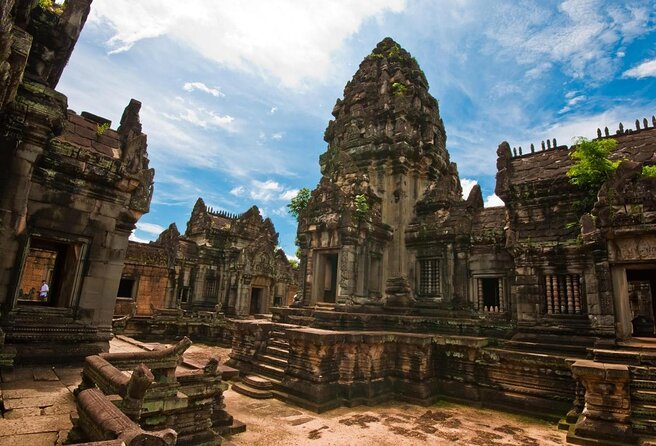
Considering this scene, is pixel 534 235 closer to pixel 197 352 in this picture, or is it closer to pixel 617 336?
pixel 617 336

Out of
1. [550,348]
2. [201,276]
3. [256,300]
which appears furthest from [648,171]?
[201,276]

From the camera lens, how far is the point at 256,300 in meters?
25.5

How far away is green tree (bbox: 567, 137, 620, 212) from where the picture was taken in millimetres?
10352

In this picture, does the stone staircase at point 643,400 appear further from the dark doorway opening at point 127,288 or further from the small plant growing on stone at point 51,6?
the dark doorway opening at point 127,288

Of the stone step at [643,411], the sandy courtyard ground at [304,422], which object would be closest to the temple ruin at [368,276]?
the stone step at [643,411]

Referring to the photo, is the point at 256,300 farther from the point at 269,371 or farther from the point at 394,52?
the point at 394,52

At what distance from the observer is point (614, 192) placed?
9297mm

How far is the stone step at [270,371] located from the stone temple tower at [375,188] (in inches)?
122

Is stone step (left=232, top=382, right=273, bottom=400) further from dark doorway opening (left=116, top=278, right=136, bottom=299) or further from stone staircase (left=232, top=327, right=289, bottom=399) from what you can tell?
dark doorway opening (left=116, top=278, right=136, bottom=299)

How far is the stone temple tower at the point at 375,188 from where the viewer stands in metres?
13.5

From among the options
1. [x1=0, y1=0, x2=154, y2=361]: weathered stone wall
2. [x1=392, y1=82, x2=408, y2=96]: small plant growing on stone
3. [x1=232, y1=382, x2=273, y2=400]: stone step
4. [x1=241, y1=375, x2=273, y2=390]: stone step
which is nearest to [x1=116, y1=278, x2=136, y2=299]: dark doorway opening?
[x1=241, y1=375, x2=273, y2=390]: stone step

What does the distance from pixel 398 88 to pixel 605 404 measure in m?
13.4

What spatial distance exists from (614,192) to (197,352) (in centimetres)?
1620

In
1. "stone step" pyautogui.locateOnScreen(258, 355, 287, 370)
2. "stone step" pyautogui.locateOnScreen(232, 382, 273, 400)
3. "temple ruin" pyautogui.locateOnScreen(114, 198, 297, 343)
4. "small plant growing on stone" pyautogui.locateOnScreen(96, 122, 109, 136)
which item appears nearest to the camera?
"small plant growing on stone" pyautogui.locateOnScreen(96, 122, 109, 136)
